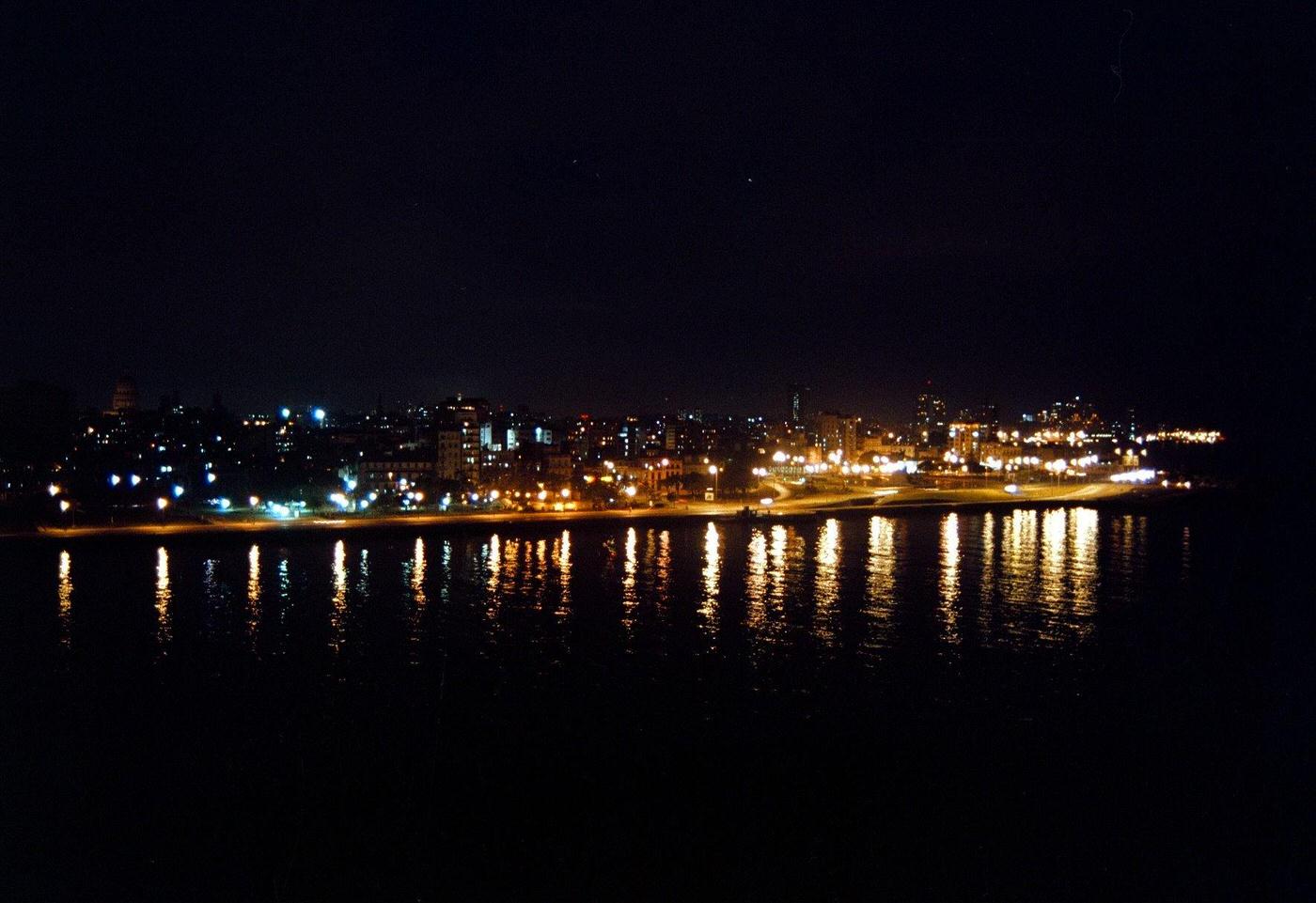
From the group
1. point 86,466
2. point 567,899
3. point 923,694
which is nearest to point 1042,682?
point 923,694

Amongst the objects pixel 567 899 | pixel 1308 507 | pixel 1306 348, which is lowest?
pixel 567 899

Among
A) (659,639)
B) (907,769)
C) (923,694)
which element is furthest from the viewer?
(659,639)

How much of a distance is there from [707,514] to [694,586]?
8.12 meters

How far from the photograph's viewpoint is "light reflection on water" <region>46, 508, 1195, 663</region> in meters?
8.98

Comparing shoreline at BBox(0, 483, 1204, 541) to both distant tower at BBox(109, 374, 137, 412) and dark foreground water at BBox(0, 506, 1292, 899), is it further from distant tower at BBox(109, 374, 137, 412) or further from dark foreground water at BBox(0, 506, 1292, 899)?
distant tower at BBox(109, 374, 137, 412)

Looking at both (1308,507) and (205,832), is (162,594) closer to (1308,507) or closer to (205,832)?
(205,832)

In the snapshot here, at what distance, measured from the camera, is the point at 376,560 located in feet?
44.3

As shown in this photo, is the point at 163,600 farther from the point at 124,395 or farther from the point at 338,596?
the point at 124,395

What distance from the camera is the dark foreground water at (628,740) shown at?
428 cm

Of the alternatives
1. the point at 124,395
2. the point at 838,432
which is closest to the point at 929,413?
the point at 838,432

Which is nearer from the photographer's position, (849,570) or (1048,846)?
(1048,846)

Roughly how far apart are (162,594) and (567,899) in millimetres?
8617

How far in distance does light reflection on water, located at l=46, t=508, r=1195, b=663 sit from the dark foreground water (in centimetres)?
9

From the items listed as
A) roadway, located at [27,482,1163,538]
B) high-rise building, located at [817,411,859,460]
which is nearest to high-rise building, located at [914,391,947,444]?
high-rise building, located at [817,411,859,460]
